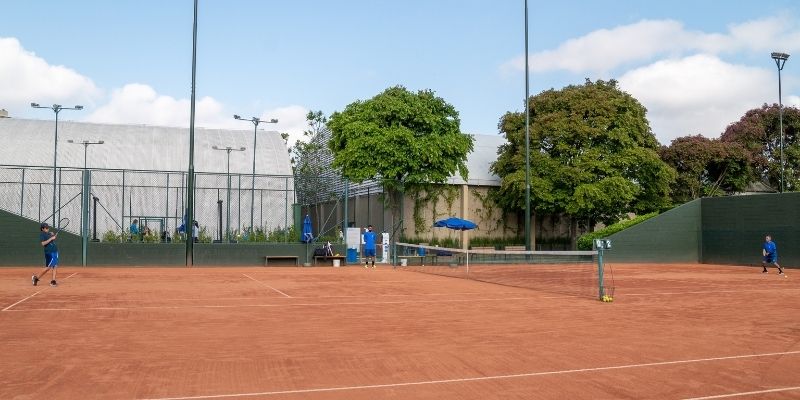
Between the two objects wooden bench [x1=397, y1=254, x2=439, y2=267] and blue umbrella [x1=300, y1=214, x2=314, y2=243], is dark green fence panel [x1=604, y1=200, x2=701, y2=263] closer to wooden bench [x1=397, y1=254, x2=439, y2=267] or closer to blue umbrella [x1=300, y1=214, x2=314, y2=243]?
wooden bench [x1=397, y1=254, x2=439, y2=267]

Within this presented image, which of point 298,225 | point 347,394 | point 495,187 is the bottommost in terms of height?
point 347,394

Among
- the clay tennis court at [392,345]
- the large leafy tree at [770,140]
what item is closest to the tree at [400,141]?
the clay tennis court at [392,345]

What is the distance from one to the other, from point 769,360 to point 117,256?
2389cm

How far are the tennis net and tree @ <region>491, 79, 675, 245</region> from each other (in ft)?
32.3

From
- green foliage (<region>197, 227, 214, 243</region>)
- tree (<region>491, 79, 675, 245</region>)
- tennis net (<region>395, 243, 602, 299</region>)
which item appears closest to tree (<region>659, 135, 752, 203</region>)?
tree (<region>491, 79, 675, 245</region>)

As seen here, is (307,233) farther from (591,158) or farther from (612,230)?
(591,158)

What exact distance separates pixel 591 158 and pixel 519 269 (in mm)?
16367

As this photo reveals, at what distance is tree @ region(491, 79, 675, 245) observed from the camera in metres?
39.0

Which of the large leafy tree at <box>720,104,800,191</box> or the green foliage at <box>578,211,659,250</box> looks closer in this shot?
the green foliage at <box>578,211,659,250</box>

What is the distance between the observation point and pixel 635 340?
30.5ft

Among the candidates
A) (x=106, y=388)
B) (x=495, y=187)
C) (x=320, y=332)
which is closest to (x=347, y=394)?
(x=106, y=388)

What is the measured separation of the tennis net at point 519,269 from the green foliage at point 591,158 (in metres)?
9.87

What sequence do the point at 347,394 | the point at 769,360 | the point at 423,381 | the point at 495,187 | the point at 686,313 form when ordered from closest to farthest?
the point at 347,394, the point at 423,381, the point at 769,360, the point at 686,313, the point at 495,187

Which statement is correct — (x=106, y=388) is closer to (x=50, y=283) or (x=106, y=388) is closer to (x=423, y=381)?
(x=423, y=381)
